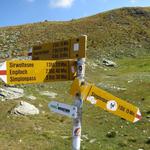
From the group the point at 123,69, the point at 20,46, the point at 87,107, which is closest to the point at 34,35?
the point at 20,46

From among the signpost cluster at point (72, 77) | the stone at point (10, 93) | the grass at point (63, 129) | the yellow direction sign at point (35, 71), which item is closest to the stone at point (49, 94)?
the grass at point (63, 129)

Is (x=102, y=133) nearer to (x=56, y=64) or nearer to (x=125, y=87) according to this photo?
(x=56, y=64)

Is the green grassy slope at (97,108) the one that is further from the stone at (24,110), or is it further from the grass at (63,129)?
the stone at (24,110)

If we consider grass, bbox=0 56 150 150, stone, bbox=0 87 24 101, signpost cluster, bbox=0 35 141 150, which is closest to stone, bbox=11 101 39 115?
grass, bbox=0 56 150 150

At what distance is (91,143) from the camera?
55.8 feet

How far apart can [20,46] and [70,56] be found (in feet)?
191

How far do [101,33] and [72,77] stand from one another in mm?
62471

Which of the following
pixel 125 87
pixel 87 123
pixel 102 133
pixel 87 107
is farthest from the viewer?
pixel 125 87

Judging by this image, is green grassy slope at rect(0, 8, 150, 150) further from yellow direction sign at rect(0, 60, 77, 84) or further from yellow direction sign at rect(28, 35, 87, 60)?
yellow direction sign at rect(0, 60, 77, 84)

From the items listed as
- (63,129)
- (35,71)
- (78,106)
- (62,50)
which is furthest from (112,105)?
(63,129)

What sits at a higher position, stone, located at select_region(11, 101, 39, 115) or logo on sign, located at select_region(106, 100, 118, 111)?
logo on sign, located at select_region(106, 100, 118, 111)

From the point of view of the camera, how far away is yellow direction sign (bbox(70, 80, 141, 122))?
8.47 metres

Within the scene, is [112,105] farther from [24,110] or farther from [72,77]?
[24,110]

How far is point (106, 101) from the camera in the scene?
8656mm
